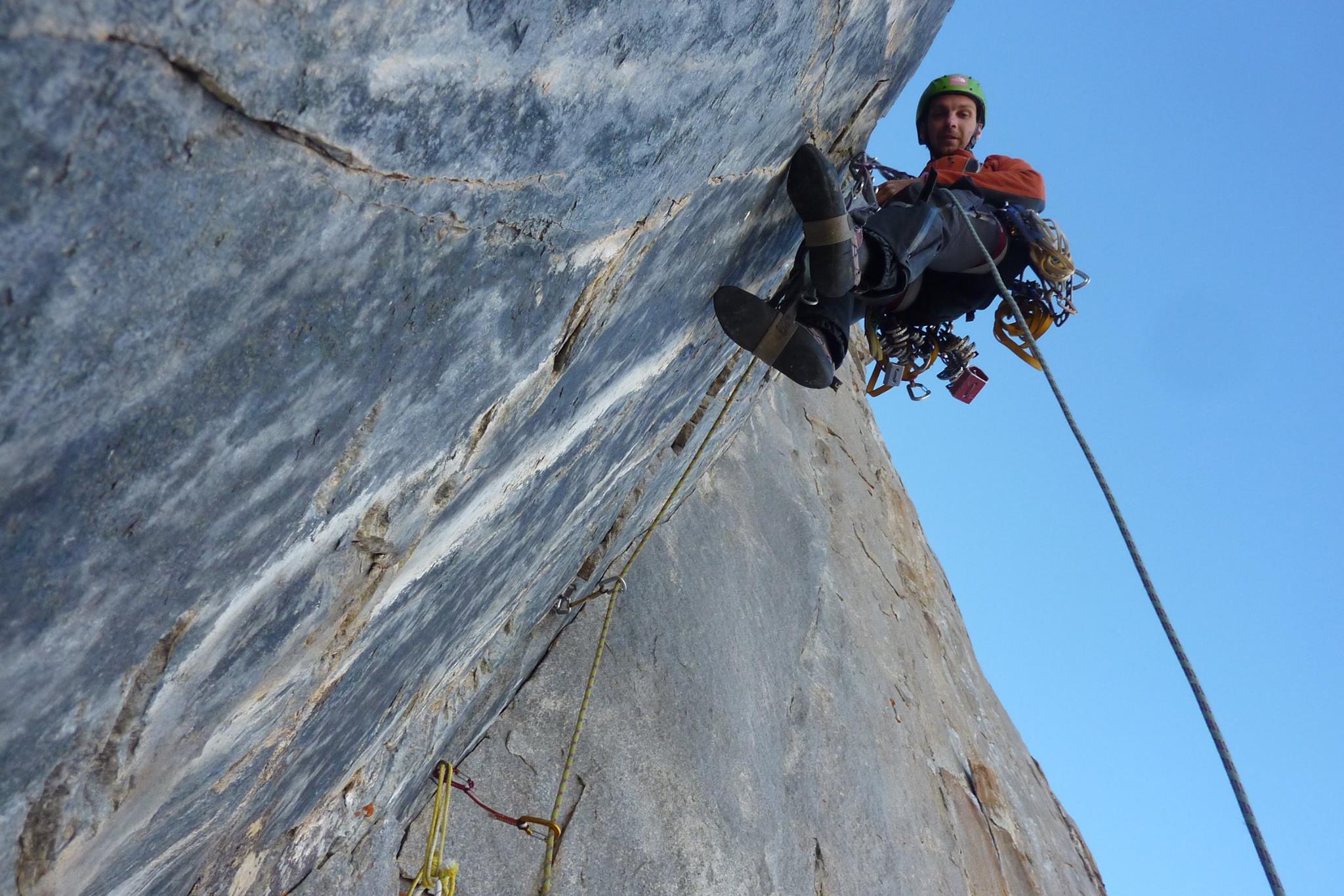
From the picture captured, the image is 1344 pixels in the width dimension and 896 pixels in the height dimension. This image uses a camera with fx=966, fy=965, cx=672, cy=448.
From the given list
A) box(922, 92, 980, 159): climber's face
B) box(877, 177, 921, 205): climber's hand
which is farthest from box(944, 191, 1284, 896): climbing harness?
box(922, 92, 980, 159): climber's face

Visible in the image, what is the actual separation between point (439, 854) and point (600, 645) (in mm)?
790

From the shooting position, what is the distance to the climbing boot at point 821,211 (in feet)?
7.52

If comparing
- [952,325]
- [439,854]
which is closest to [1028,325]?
[952,325]

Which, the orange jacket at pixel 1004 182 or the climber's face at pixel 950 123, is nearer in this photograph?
the orange jacket at pixel 1004 182

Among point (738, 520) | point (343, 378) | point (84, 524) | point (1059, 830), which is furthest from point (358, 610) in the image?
point (1059, 830)

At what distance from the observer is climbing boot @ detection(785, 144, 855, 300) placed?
229 centimetres

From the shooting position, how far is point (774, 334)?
254 cm

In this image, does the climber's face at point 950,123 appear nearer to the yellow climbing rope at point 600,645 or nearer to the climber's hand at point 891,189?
the climber's hand at point 891,189

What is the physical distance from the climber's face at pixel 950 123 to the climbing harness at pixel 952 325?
1.19 ft

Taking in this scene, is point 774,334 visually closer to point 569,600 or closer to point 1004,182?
point 1004,182

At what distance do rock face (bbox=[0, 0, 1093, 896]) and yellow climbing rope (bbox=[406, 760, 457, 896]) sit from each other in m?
0.08

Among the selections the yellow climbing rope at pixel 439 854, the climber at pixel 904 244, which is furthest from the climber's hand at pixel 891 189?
the yellow climbing rope at pixel 439 854

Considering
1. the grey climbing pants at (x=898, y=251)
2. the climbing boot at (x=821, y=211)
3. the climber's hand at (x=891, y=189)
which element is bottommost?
the climbing boot at (x=821, y=211)

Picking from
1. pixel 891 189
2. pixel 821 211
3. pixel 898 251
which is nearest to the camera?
pixel 821 211
